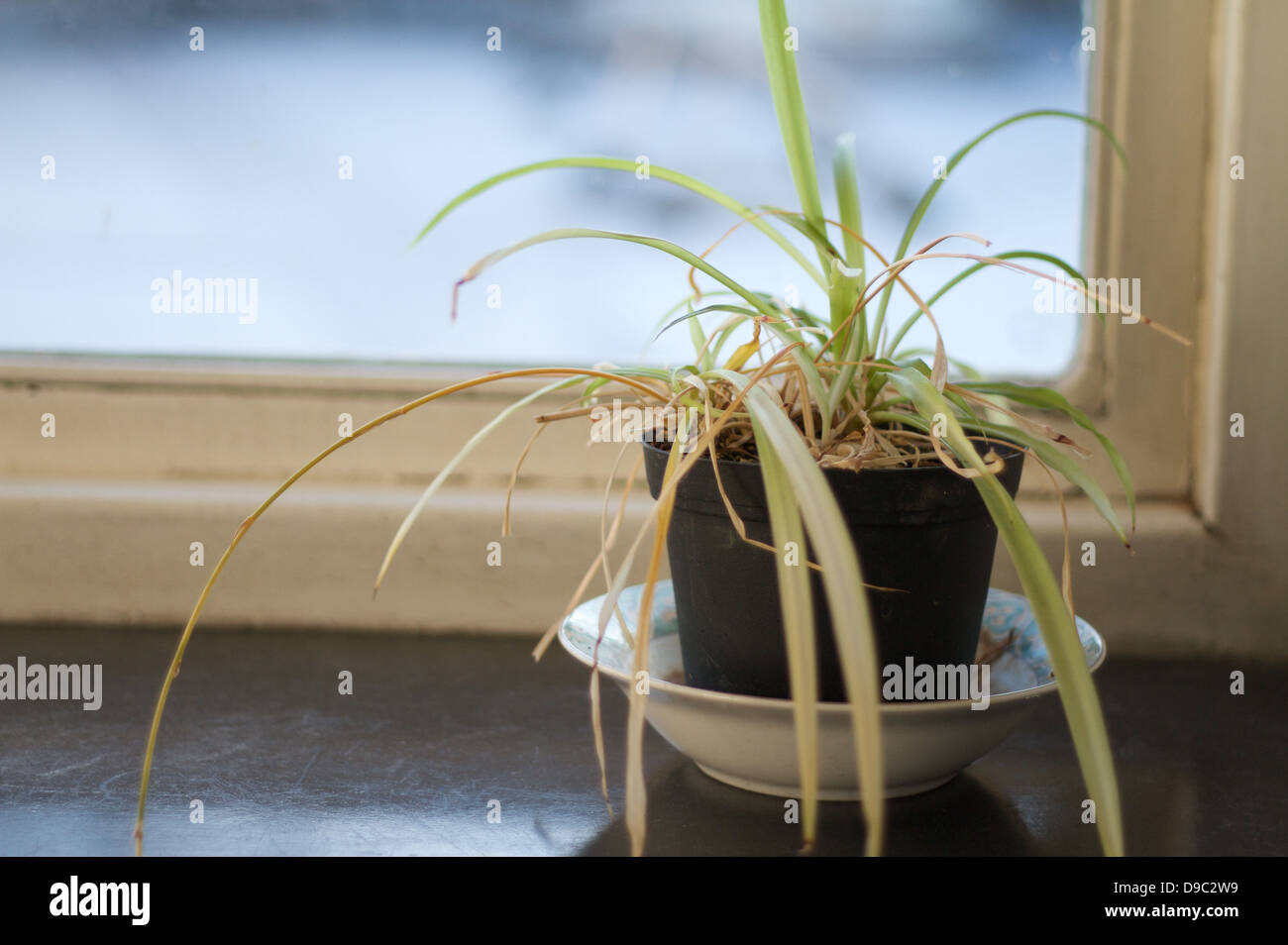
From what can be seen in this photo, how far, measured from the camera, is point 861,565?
0.50m

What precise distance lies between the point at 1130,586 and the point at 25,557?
941 mm

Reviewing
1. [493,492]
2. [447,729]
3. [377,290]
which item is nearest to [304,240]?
[377,290]

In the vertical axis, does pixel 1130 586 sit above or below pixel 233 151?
below

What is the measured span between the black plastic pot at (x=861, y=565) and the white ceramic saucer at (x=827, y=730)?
28 mm

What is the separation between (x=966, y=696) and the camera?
0.53m
